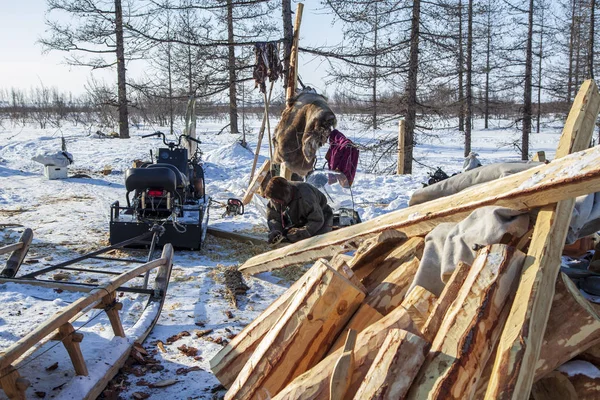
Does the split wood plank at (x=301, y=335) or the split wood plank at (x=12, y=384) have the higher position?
the split wood plank at (x=301, y=335)

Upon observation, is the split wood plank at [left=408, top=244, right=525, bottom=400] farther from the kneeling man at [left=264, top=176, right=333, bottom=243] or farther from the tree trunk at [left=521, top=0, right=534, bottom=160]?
the tree trunk at [left=521, top=0, right=534, bottom=160]

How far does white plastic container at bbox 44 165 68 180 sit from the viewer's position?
527 inches

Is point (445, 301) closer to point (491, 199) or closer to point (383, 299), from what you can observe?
point (383, 299)

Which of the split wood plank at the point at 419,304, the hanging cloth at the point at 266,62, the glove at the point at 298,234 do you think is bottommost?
the glove at the point at 298,234

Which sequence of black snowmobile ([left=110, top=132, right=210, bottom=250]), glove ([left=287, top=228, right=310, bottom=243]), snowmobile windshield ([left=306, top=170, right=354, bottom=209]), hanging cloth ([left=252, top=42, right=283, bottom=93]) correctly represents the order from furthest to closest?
snowmobile windshield ([left=306, top=170, right=354, bottom=209])
hanging cloth ([left=252, top=42, right=283, bottom=93])
black snowmobile ([left=110, top=132, right=210, bottom=250])
glove ([left=287, top=228, right=310, bottom=243])

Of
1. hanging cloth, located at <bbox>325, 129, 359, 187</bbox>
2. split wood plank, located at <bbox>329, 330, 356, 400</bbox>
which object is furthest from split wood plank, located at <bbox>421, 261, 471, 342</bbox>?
hanging cloth, located at <bbox>325, 129, 359, 187</bbox>

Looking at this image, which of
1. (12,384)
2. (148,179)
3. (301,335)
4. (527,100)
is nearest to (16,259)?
(148,179)

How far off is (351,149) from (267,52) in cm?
245

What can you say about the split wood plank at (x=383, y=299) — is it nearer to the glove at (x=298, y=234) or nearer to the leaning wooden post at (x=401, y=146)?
the glove at (x=298, y=234)

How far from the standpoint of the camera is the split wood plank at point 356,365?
2438 mm

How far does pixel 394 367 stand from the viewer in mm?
2236

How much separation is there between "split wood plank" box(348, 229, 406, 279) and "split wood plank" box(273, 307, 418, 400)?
2.93 feet

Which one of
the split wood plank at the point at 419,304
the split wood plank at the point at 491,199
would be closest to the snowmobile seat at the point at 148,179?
the split wood plank at the point at 491,199

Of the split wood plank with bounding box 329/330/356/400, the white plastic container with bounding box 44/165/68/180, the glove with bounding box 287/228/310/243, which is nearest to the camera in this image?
the split wood plank with bounding box 329/330/356/400
